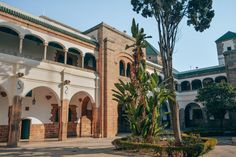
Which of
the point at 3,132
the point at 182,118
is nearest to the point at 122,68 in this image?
the point at 3,132

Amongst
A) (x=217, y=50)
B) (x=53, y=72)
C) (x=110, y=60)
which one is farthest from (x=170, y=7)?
(x=217, y=50)

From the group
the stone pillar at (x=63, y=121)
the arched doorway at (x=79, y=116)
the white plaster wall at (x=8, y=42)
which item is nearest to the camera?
the white plaster wall at (x=8, y=42)

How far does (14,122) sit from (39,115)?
182 inches

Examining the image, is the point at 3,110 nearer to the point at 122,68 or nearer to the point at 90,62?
the point at 90,62

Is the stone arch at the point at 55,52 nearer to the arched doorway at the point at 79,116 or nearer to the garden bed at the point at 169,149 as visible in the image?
the arched doorway at the point at 79,116

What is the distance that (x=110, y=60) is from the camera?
2214 cm

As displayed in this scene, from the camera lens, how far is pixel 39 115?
18.8 m

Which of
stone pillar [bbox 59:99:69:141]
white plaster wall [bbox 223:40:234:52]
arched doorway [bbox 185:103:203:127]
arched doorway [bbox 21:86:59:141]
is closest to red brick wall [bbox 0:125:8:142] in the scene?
arched doorway [bbox 21:86:59:141]

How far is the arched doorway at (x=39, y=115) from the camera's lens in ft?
58.7

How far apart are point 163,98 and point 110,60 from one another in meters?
10.1

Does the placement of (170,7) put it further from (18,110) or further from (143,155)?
(18,110)

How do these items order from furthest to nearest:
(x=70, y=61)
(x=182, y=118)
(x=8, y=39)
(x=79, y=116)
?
1. (x=182, y=118)
2. (x=79, y=116)
3. (x=70, y=61)
4. (x=8, y=39)

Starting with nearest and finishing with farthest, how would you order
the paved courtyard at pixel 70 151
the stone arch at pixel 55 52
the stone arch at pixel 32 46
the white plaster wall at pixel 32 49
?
the paved courtyard at pixel 70 151, the stone arch at pixel 32 46, the white plaster wall at pixel 32 49, the stone arch at pixel 55 52

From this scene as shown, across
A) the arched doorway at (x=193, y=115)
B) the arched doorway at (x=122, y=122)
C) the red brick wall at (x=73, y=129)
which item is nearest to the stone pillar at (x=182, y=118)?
the arched doorway at (x=193, y=115)
